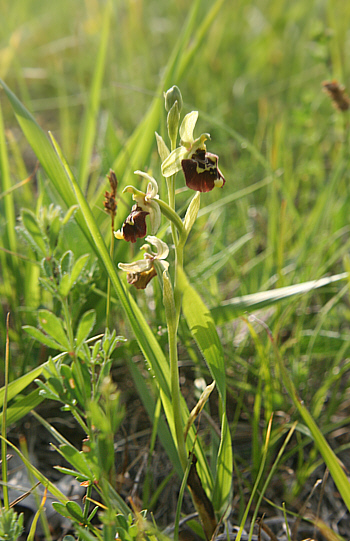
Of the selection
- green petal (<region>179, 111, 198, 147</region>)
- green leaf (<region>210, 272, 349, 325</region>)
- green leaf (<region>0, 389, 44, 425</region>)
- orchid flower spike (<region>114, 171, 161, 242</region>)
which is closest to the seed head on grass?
green leaf (<region>210, 272, 349, 325</region>)

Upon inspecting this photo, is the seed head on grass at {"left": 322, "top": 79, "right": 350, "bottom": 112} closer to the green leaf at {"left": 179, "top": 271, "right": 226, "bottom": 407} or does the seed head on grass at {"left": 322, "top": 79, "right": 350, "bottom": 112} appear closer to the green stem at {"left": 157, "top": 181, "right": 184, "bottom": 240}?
the green stem at {"left": 157, "top": 181, "right": 184, "bottom": 240}

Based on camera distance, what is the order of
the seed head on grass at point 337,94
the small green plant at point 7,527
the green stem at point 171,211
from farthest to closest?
the seed head on grass at point 337,94, the green stem at point 171,211, the small green plant at point 7,527

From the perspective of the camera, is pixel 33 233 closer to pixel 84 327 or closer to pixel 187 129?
pixel 84 327

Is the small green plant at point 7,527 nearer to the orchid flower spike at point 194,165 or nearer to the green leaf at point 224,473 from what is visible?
the green leaf at point 224,473

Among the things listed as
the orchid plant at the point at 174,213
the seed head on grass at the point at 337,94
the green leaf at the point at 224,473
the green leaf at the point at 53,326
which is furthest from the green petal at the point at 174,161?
the seed head on grass at the point at 337,94

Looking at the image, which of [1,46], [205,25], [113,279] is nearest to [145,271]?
[113,279]
